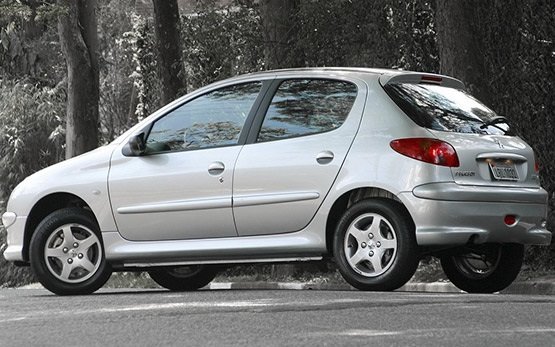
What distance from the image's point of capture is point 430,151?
11.0 meters

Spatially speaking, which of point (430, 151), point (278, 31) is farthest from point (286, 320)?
point (278, 31)

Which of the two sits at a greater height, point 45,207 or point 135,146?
point 135,146

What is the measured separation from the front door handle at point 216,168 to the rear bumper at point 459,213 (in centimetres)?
166

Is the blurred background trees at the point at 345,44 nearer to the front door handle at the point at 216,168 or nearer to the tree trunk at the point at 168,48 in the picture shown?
the tree trunk at the point at 168,48

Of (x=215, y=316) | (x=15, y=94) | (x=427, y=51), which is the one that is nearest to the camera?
(x=215, y=316)

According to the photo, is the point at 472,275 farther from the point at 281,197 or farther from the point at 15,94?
the point at 15,94

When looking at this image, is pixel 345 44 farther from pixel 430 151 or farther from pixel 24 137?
pixel 24 137

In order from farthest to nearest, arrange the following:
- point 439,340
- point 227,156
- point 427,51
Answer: point 427,51 < point 227,156 < point 439,340

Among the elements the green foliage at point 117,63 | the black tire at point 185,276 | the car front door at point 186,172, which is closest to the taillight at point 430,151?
the car front door at point 186,172

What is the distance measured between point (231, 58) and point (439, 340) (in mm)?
11422

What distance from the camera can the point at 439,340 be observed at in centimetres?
787

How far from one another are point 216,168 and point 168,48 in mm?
9615

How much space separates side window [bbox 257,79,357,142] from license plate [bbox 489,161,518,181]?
1.24 m

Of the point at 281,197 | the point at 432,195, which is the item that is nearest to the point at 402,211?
the point at 432,195
